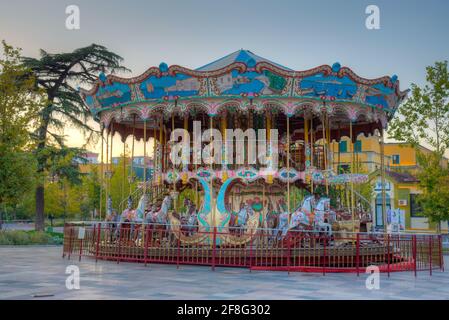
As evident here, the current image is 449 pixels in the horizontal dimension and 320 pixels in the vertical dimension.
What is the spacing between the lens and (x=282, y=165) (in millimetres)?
17891

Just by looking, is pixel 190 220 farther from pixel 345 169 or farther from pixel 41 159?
pixel 345 169

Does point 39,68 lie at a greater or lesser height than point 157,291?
A: greater


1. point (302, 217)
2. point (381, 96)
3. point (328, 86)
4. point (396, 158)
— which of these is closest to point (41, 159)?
point (328, 86)

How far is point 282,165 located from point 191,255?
504 cm

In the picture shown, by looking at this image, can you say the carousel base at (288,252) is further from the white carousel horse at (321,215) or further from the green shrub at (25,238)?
the green shrub at (25,238)

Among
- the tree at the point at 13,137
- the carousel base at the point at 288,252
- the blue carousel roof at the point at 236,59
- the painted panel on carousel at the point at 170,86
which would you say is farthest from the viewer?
the tree at the point at 13,137

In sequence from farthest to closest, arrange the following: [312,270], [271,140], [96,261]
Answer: [271,140]
[96,261]
[312,270]

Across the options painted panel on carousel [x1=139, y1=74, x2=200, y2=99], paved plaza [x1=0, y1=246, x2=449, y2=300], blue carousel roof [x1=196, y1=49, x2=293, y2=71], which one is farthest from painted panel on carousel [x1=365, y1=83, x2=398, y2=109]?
paved plaza [x1=0, y1=246, x2=449, y2=300]

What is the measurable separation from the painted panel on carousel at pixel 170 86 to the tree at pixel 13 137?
1030 centimetres

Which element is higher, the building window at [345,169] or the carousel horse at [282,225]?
the building window at [345,169]

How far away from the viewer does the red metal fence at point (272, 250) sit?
13914 millimetres

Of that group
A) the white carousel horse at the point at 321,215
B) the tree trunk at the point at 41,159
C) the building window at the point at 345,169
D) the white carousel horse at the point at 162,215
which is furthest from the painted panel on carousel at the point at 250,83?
the tree trunk at the point at 41,159
